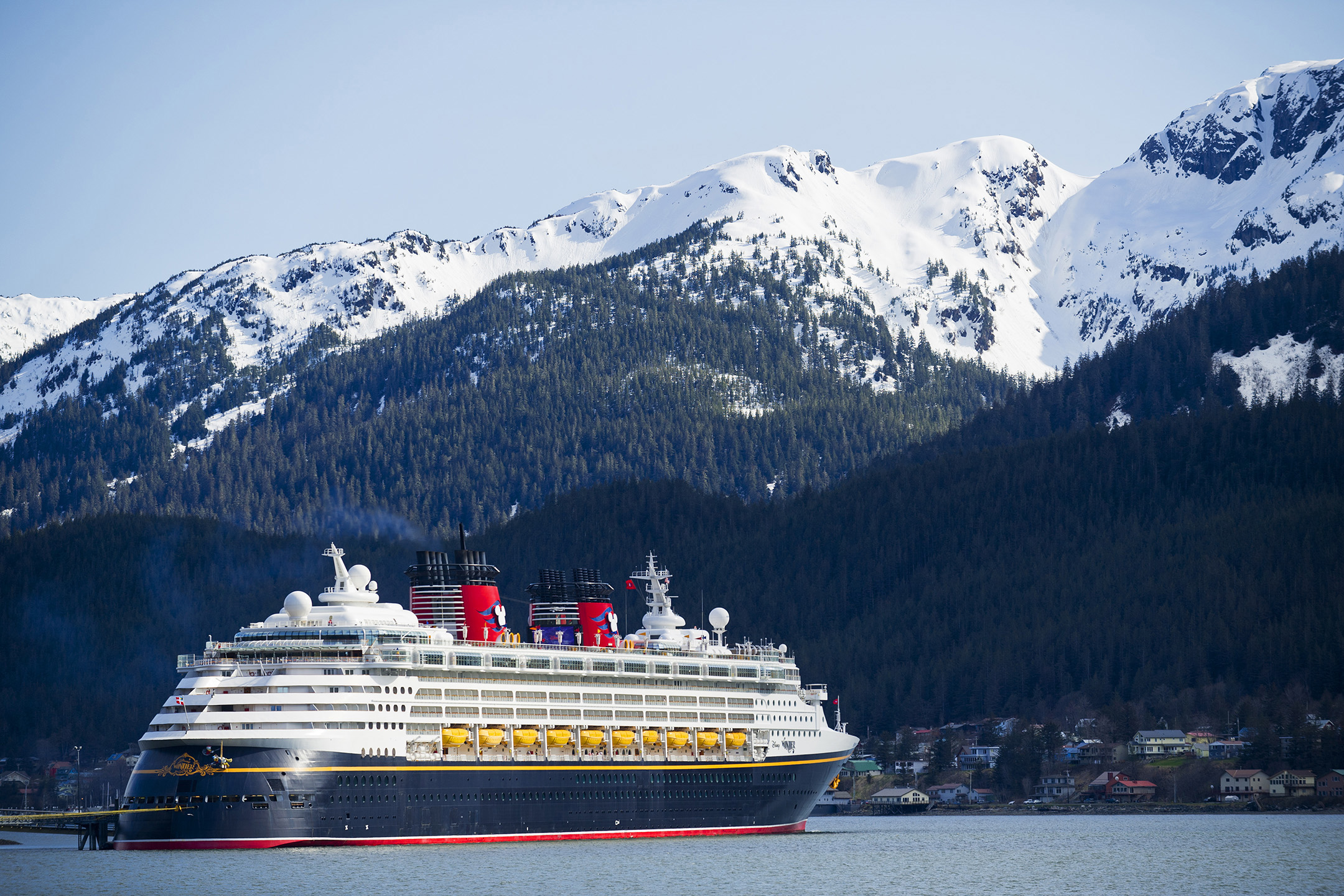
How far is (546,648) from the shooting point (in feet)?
395

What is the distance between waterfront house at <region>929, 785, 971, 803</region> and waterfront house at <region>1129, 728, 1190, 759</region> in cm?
1693

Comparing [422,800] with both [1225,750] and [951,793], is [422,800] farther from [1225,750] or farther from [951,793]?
[1225,750]

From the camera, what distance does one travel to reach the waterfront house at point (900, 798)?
611ft

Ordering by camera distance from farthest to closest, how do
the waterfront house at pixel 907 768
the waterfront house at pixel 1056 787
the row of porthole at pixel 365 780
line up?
the waterfront house at pixel 907 768
the waterfront house at pixel 1056 787
the row of porthole at pixel 365 780

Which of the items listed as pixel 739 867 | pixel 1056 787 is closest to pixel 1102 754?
pixel 1056 787

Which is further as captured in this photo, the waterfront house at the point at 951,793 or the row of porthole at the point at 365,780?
the waterfront house at the point at 951,793

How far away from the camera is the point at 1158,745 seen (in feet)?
Result: 613

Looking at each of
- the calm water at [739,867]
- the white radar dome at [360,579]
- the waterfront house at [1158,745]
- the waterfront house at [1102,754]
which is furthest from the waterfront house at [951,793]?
the white radar dome at [360,579]

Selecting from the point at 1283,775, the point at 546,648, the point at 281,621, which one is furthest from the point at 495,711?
the point at 1283,775

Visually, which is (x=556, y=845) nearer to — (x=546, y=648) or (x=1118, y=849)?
(x=546, y=648)

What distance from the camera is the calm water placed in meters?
91.3

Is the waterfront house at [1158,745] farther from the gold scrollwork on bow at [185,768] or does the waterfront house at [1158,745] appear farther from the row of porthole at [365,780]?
the gold scrollwork on bow at [185,768]

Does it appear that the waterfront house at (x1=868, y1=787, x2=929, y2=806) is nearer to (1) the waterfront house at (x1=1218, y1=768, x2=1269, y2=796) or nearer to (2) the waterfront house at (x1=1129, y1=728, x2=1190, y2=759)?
(2) the waterfront house at (x1=1129, y1=728, x2=1190, y2=759)

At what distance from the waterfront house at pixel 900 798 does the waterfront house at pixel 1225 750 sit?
92.1 ft
